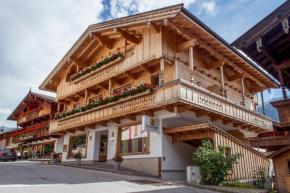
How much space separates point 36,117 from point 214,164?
3343 centimetres

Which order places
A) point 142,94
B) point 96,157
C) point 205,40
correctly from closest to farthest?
point 142,94 < point 205,40 < point 96,157

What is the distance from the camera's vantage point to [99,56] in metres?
22.5

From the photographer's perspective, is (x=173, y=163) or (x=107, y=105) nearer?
(x=173, y=163)

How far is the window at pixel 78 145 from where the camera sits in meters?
20.9

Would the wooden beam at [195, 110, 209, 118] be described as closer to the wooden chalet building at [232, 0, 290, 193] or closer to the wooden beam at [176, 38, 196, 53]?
the wooden chalet building at [232, 0, 290, 193]

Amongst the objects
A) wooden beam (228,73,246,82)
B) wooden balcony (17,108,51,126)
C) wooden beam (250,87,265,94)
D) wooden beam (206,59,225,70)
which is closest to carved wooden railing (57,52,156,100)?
wooden beam (206,59,225,70)

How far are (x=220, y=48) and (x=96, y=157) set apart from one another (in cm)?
1245

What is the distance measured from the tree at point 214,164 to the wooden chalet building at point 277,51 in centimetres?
166

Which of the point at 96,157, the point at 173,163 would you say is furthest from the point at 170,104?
the point at 96,157

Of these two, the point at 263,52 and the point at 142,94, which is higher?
the point at 263,52

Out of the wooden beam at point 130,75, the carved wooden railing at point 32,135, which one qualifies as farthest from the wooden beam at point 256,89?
the carved wooden railing at point 32,135

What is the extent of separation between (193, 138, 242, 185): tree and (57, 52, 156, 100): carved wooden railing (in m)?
6.62

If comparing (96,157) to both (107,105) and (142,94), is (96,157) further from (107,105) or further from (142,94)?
(142,94)

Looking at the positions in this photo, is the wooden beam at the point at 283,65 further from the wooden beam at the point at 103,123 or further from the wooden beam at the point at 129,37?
the wooden beam at the point at 103,123
